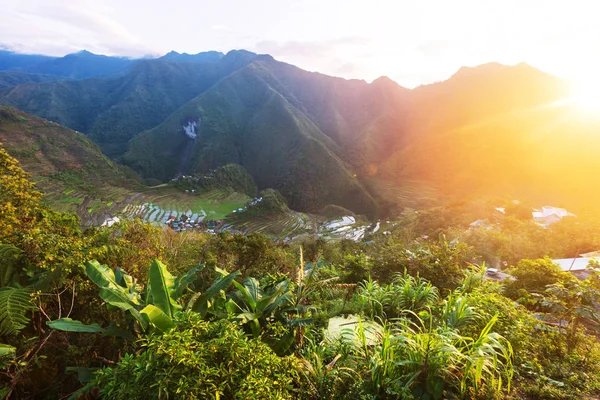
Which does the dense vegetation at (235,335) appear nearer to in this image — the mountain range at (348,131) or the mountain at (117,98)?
the mountain range at (348,131)

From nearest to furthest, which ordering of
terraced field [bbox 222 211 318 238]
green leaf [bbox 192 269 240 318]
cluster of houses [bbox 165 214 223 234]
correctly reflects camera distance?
green leaf [bbox 192 269 240 318]
cluster of houses [bbox 165 214 223 234]
terraced field [bbox 222 211 318 238]

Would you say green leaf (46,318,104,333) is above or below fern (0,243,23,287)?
below

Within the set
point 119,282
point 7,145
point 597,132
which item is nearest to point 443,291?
point 119,282

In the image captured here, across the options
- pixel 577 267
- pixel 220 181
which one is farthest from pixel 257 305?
pixel 220 181

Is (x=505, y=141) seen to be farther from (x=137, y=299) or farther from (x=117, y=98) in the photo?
(x=117, y=98)

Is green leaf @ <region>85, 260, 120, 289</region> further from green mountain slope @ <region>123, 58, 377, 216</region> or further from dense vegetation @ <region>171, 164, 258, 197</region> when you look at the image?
green mountain slope @ <region>123, 58, 377, 216</region>

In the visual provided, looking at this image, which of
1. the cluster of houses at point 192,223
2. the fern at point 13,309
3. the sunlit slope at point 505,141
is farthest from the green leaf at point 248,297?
the sunlit slope at point 505,141

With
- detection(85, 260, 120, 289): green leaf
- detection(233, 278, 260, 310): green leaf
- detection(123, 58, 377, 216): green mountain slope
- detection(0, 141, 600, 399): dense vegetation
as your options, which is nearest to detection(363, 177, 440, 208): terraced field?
detection(123, 58, 377, 216): green mountain slope

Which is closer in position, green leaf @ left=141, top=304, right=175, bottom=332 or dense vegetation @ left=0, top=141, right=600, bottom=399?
dense vegetation @ left=0, top=141, right=600, bottom=399
